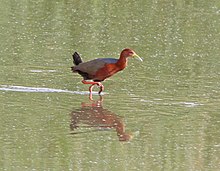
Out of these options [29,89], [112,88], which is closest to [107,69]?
[112,88]

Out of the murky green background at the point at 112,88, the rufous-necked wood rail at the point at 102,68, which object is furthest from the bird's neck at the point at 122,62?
the murky green background at the point at 112,88

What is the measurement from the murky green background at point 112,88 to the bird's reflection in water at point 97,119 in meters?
0.01

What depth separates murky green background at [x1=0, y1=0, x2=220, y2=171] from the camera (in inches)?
362

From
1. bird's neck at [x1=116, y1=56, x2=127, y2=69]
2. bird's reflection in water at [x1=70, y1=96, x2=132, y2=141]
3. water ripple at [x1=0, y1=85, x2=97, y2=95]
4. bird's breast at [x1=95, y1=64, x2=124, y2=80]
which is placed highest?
bird's neck at [x1=116, y1=56, x2=127, y2=69]

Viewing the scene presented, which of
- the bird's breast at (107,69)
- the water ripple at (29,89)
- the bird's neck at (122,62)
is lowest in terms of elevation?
the water ripple at (29,89)

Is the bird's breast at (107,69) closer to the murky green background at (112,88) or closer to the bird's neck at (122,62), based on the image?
the bird's neck at (122,62)

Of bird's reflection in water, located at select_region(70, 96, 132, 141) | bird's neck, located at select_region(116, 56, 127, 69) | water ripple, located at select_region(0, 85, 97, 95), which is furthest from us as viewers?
bird's neck, located at select_region(116, 56, 127, 69)

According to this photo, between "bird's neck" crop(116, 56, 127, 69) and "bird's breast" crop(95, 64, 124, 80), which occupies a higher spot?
"bird's neck" crop(116, 56, 127, 69)

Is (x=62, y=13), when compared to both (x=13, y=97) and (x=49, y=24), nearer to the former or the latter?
(x=49, y=24)

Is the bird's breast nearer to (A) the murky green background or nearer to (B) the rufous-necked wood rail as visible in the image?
(B) the rufous-necked wood rail

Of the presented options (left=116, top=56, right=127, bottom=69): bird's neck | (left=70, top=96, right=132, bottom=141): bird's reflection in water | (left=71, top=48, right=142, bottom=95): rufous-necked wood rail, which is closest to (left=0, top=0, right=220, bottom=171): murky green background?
(left=70, top=96, right=132, bottom=141): bird's reflection in water

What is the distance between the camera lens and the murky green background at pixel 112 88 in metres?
9.19

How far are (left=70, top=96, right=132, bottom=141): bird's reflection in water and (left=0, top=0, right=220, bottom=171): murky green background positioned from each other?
1cm

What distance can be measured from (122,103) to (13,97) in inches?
54.4
